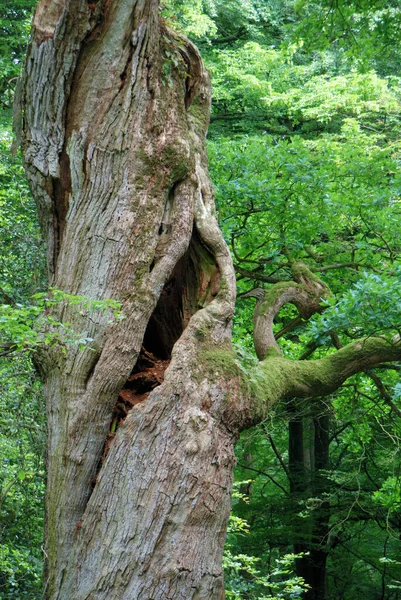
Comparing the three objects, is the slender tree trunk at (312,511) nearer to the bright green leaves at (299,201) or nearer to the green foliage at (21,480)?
the bright green leaves at (299,201)

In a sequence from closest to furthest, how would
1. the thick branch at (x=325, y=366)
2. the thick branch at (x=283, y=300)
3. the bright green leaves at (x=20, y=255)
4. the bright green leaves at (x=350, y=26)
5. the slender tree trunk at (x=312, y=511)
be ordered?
the thick branch at (x=325, y=366) → the thick branch at (x=283, y=300) → the bright green leaves at (x=20, y=255) → the bright green leaves at (x=350, y=26) → the slender tree trunk at (x=312, y=511)

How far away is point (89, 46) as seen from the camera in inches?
173

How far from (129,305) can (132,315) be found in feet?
0.21

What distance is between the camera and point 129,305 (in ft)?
13.2

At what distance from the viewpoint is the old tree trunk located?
3486mm

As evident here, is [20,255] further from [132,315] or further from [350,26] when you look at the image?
[350,26]

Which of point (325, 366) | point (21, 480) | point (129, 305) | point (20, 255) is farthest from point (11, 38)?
point (129, 305)

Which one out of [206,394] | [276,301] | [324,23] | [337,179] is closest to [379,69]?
[337,179]

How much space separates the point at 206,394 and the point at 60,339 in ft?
2.95

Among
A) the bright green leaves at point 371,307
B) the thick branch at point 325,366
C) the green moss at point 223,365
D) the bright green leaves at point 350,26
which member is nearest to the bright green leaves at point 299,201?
the bright green leaves at point 350,26

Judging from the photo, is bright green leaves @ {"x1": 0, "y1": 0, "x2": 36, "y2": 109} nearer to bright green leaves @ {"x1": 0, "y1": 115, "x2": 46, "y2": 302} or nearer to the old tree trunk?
bright green leaves @ {"x1": 0, "y1": 115, "x2": 46, "y2": 302}

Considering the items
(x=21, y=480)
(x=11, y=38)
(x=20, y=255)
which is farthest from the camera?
(x=11, y=38)

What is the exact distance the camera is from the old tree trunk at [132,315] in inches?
137

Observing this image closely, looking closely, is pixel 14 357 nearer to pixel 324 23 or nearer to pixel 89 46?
pixel 89 46
